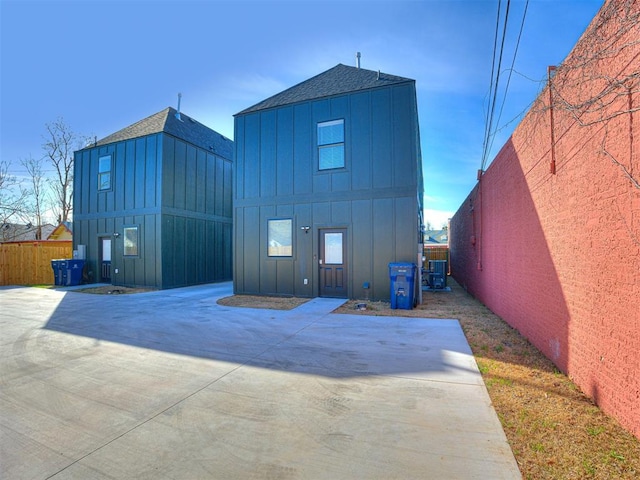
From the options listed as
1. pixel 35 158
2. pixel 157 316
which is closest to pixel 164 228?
pixel 157 316

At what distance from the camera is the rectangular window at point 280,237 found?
9.92 m

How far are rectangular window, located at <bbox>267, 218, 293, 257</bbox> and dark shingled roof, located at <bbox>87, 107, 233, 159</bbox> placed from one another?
6.90m

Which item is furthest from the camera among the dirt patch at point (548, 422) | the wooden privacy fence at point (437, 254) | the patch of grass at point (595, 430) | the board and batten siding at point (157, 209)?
the wooden privacy fence at point (437, 254)

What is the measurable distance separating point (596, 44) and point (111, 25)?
400 inches

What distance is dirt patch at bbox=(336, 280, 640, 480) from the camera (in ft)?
6.51

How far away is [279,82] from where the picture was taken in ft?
35.4

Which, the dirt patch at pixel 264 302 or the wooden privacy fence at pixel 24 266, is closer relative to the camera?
the dirt patch at pixel 264 302

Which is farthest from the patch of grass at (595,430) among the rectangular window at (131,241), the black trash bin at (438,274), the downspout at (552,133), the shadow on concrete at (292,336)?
the rectangular window at (131,241)

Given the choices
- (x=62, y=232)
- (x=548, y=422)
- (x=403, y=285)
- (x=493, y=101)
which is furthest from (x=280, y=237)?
(x=62, y=232)

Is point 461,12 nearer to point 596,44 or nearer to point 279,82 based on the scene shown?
point 596,44

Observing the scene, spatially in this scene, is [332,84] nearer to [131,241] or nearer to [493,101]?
[493,101]

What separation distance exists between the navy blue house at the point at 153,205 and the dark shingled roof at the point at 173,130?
0.06 metres

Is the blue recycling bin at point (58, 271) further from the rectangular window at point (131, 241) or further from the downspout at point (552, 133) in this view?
the downspout at point (552, 133)

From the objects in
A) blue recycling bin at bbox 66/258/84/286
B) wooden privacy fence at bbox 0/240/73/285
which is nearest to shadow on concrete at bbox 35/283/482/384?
blue recycling bin at bbox 66/258/84/286
